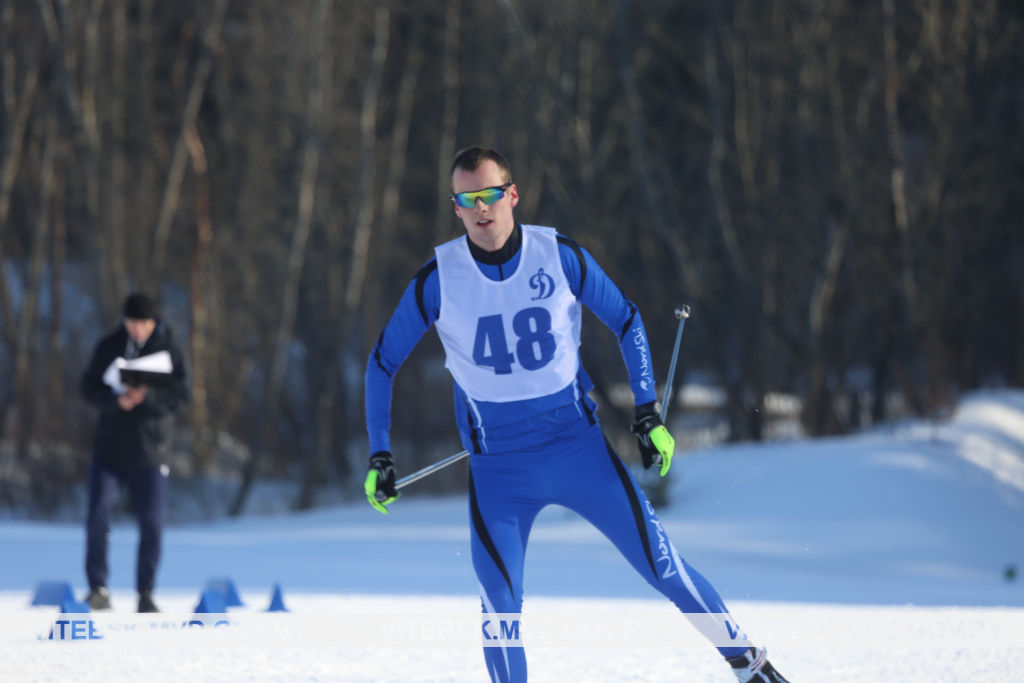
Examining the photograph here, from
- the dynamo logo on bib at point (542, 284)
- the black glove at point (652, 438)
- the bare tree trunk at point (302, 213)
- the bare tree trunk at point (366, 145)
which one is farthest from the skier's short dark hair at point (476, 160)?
the bare tree trunk at point (366, 145)

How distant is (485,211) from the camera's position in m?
3.35

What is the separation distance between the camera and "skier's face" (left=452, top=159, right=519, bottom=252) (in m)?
3.33

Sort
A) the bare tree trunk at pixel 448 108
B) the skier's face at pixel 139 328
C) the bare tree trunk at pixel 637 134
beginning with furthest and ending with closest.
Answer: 1. the bare tree trunk at pixel 448 108
2. the bare tree trunk at pixel 637 134
3. the skier's face at pixel 139 328

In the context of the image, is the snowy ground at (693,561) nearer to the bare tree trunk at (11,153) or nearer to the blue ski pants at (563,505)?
the blue ski pants at (563,505)

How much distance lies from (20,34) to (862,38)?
42.0 ft

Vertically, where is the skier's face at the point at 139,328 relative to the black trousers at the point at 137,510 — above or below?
above

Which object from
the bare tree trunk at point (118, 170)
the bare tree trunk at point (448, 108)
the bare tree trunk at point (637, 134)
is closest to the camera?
the bare tree trunk at point (637, 134)

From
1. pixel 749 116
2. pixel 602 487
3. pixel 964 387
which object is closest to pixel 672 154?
pixel 749 116

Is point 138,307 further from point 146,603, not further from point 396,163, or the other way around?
point 396,163

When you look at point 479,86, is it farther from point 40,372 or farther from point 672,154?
point 40,372

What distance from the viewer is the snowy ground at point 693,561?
455 cm

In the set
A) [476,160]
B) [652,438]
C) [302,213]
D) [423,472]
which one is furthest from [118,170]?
[652,438]

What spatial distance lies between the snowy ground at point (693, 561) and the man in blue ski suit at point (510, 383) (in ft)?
4.24

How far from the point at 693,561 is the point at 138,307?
16.1 ft
